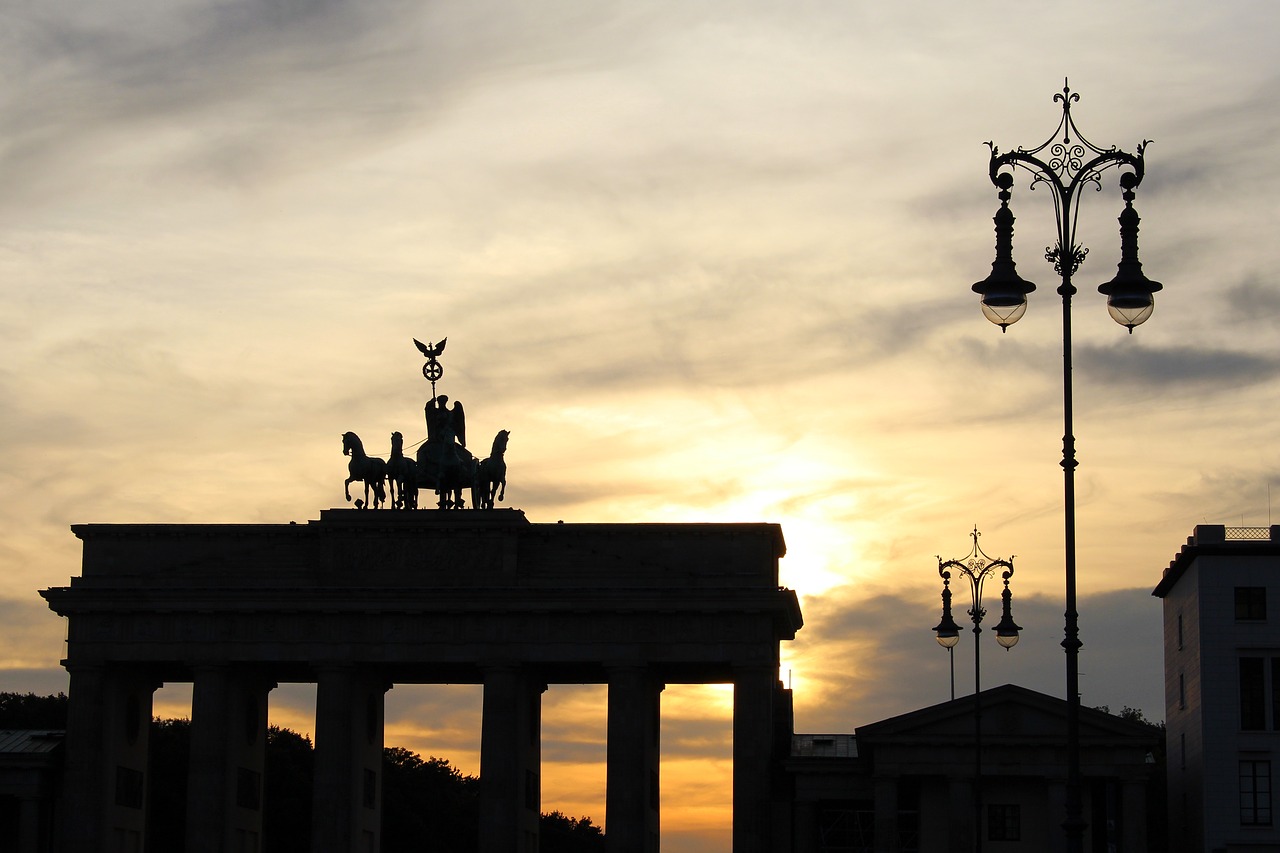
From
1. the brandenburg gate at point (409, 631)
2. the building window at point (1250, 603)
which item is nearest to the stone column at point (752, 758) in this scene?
the brandenburg gate at point (409, 631)

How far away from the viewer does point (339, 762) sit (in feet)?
307

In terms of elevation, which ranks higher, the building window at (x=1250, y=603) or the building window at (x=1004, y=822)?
the building window at (x=1250, y=603)

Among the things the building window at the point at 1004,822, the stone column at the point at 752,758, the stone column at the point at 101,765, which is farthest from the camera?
the stone column at the point at 101,765

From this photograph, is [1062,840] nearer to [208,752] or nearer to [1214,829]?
[1214,829]

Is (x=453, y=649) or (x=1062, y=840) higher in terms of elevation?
(x=453, y=649)

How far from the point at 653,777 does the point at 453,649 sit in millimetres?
11082

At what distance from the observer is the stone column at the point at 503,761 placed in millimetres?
91625

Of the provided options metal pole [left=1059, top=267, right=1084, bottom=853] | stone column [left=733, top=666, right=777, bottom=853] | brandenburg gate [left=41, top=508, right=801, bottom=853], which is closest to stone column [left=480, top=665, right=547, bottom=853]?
brandenburg gate [left=41, top=508, right=801, bottom=853]

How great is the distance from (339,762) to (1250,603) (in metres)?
39.0

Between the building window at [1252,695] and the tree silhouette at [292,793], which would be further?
the tree silhouette at [292,793]

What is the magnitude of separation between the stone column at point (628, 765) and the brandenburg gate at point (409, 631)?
0.08m

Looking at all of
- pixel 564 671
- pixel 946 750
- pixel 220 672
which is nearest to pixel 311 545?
pixel 220 672

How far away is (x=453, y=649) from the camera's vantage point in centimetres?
9394

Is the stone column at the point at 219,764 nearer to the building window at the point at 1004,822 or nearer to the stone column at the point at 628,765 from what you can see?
the stone column at the point at 628,765
